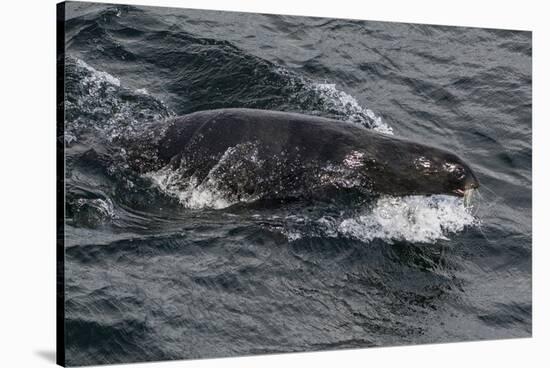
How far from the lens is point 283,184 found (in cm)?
1020

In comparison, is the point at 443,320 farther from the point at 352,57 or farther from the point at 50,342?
the point at 50,342

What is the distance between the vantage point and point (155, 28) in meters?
10.2

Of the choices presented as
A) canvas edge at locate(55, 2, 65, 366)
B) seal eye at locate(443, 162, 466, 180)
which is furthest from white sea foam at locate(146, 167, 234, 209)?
seal eye at locate(443, 162, 466, 180)

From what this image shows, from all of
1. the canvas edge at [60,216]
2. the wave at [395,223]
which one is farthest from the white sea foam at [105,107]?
the wave at [395,223]

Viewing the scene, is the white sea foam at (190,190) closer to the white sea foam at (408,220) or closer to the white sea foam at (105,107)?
the white sea foam at (105,107)

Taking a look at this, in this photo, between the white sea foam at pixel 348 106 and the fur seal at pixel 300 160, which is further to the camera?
A: the white sea foam at pixel 348 106

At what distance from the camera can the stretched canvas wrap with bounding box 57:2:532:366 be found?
9.37 m

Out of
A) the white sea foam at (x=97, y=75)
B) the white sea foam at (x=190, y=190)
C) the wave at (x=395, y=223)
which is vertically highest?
the white sea foam at (x=97, y=75)

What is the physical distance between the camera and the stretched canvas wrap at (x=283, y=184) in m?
9.37

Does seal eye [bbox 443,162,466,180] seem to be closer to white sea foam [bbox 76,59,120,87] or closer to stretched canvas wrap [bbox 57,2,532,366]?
stretched canvas wrap [bbox 57,2,532,366]

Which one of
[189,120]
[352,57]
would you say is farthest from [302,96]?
[189,120]

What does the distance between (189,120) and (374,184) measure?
2095 millimetres

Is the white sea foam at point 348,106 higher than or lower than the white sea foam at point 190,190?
higher

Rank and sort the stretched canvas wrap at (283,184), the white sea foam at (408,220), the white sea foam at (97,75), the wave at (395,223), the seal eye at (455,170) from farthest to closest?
the white sea foam at (408,220) → the wave at (395,223) → the seal eye at (455,170) → the white sea foam at (97,75) → the stretched canvas wrap at (283,184)
